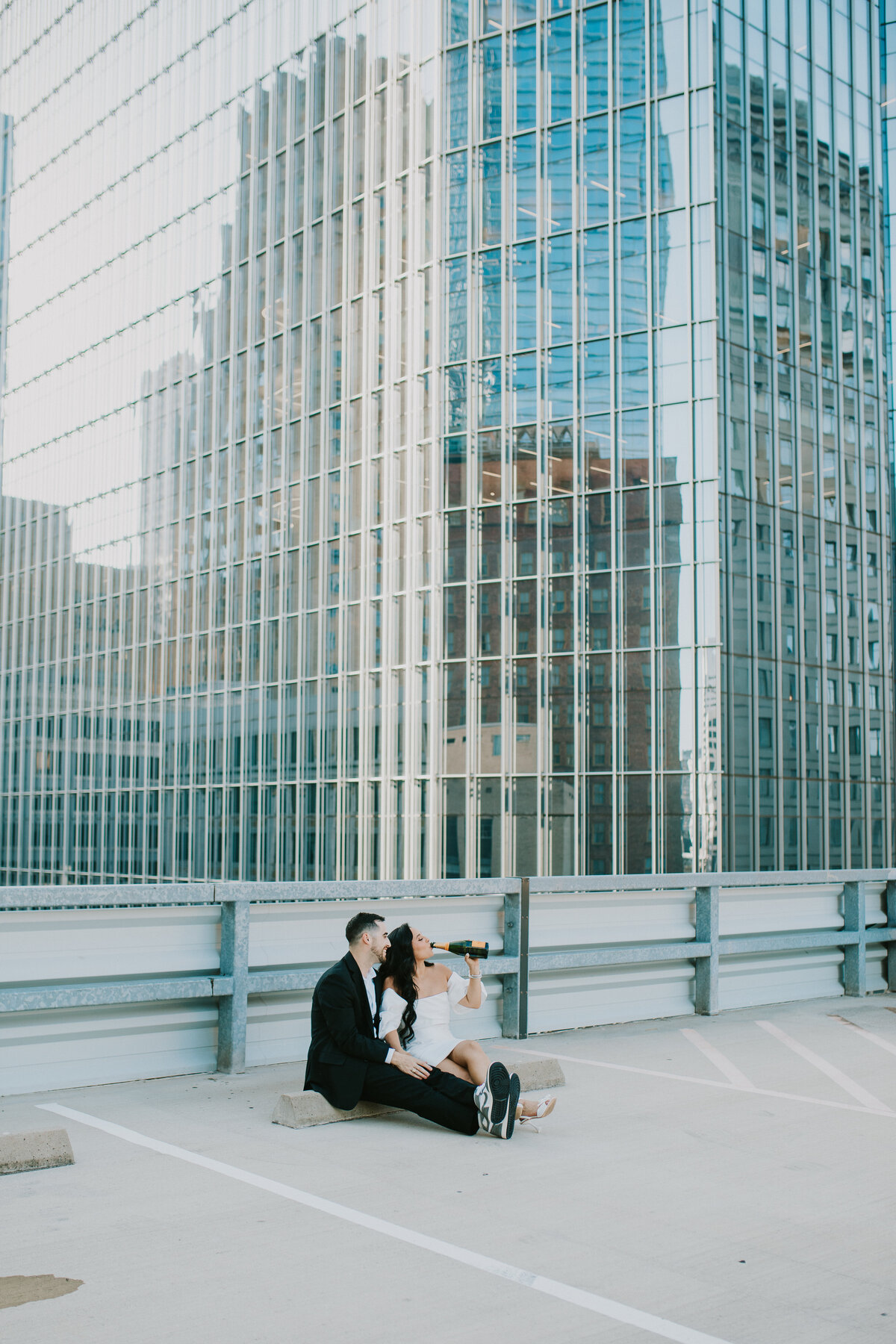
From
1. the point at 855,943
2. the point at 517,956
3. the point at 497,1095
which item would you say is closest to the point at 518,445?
the point at 855,943

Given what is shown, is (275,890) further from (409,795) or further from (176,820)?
(176,820)

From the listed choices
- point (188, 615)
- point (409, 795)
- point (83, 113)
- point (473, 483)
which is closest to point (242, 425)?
point (188, 615)

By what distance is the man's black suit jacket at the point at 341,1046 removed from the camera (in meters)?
6.52

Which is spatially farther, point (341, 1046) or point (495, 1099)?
point (341, 1046)

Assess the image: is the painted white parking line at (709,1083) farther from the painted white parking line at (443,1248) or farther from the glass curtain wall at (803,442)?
the glass curtain wall at (803,442)

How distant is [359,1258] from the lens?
443 centimetres

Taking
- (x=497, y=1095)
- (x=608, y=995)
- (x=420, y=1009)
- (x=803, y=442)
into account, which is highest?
(x=803, y=442)

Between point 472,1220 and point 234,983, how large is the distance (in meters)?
2.99

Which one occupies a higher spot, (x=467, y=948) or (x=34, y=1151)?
(x=467, y=948)

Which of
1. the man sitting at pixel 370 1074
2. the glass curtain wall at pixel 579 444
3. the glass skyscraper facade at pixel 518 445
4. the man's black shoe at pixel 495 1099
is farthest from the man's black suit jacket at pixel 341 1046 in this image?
the glass skyscraper facade at pixel 518 445

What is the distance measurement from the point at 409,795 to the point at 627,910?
2529 centimetres

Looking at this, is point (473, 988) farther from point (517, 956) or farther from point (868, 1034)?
point (868, 1034)

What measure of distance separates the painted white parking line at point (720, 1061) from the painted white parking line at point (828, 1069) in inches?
21.7

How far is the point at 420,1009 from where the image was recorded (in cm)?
678
